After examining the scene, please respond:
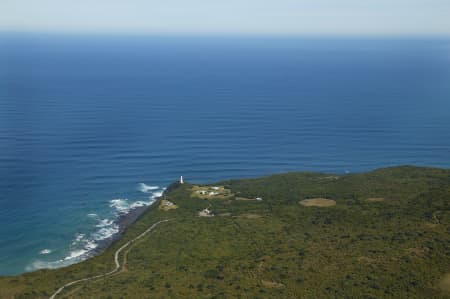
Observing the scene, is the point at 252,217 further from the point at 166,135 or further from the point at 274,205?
the point at 166,135

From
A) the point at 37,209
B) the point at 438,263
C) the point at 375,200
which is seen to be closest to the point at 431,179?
the point at 375,200

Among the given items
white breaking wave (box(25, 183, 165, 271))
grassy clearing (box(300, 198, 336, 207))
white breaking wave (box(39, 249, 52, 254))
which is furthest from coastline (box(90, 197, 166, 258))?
grassy clearing (box(300, 198, 336, 207))

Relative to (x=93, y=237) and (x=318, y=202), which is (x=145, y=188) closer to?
(x=93, y=237)

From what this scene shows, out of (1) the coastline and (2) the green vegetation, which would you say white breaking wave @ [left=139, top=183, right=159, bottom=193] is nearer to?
(1) the coastline

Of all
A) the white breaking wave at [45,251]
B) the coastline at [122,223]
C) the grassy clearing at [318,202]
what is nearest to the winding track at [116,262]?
the coastline at [122,223]

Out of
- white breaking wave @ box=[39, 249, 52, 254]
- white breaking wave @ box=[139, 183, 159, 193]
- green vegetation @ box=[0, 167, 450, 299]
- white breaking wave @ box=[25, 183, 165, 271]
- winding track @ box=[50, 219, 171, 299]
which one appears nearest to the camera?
green vegetation @ box=[0, 167, 450, 299]

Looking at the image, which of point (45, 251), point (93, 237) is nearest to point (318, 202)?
point (93, 237)

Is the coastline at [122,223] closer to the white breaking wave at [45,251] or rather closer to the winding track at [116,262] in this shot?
the winding track at [116,262]
